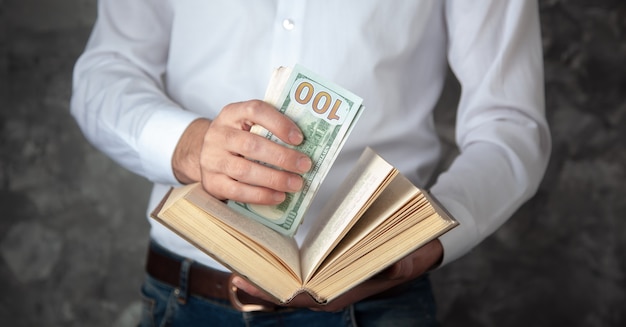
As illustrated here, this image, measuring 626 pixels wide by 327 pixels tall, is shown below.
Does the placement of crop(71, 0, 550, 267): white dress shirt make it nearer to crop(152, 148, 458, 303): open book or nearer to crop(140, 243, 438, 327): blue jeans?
crop(140, 243, 438, 327): blue jeans

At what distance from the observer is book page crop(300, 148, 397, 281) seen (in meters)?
0.97

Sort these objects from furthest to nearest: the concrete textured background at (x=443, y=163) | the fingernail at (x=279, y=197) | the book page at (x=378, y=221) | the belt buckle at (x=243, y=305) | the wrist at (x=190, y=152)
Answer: the concrete textured background at (x=443, y=163), the belt buckle at (x=243, y=305), the wrist at (x=190, y=152), the fingernail at (x=279, y=197), the book page at (x=378, y=221)

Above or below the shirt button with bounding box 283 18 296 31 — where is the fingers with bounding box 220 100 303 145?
above

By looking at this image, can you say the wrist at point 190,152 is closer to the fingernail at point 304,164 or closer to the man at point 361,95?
the man at point 361,95

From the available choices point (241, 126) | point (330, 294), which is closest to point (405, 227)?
point (330, 294)

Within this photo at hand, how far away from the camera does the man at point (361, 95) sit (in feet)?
4.67

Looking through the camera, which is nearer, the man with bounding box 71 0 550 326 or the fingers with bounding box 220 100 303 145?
the fingers with bounding box 220 100 303 145

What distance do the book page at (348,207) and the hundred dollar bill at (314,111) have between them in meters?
0.05

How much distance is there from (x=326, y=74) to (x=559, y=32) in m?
0.95

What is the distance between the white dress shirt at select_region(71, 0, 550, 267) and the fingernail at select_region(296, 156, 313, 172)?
426 millimetres

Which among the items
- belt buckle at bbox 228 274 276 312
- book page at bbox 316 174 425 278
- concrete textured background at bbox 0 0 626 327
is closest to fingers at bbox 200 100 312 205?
book page at bbox 316 174 425 278

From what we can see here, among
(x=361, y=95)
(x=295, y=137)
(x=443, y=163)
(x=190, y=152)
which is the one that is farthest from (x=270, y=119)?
(x=443, y=163)

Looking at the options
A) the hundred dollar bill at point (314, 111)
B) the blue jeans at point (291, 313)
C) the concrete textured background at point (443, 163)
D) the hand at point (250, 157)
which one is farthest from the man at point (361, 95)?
the concrete textured background at point (443, 163)

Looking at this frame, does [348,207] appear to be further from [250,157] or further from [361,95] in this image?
[361,95]
